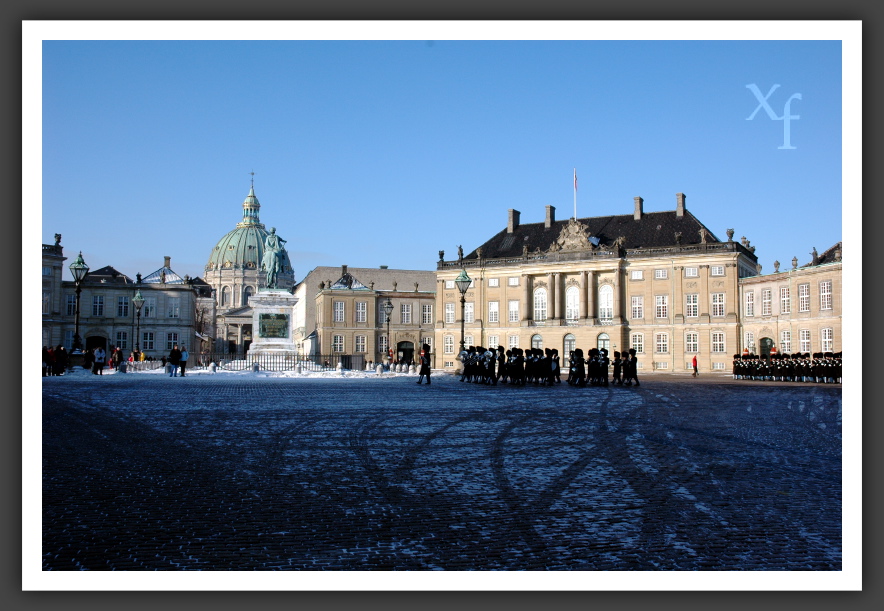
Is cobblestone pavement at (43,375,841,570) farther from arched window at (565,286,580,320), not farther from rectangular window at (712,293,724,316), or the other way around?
arched window at (565,286,580,320)

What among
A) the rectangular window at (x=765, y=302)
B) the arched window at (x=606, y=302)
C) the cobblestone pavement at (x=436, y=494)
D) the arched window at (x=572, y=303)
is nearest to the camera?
the cobblestone pavement at (x=436, y=494)

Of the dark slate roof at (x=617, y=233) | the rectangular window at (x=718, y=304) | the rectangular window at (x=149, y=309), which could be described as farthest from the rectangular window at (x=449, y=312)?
the rectangular window at (x=149, y=309)

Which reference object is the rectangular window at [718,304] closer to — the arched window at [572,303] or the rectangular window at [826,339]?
the arched window at [572,303]

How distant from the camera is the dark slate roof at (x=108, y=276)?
81.8 m

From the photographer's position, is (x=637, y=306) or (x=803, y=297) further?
(x=637, y=306)

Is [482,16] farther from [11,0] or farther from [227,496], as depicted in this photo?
[227,496]

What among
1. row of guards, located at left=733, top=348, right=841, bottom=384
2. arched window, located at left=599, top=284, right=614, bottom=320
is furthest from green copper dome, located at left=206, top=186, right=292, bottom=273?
row of guards, located at left=733, top=348, right=841, bottom=384

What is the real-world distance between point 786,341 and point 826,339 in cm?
443

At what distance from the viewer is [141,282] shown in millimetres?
83812

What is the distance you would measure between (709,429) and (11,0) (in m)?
11.9

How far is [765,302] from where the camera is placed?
60281mm

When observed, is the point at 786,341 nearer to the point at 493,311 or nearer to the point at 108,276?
the point at 493,311

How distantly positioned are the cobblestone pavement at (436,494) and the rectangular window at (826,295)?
42.2 meters

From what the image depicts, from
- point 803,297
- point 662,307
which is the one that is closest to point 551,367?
point 803,297
